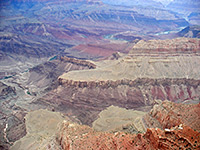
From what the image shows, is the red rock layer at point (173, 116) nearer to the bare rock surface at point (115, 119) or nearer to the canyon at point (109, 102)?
the canyon at point (109, 102)

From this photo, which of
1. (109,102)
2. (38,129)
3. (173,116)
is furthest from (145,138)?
(109,102)

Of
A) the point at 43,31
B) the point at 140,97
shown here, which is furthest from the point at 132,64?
the point at 43,31

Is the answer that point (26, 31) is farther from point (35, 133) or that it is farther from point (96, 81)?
point (35, 133)

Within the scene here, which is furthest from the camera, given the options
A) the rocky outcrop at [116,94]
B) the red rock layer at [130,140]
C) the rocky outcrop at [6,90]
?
the rocky outcrop at [6,90]

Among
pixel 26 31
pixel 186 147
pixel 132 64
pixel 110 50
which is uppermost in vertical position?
pixel 186 147

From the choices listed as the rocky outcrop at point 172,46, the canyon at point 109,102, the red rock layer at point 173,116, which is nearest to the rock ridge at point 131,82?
the canyon at point 109,102
